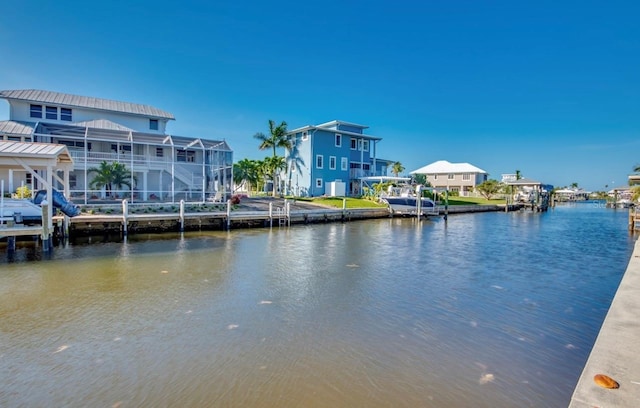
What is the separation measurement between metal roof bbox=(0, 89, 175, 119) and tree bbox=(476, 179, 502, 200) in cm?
5124

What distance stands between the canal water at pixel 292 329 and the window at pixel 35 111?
22.1 metres

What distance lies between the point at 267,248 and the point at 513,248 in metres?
13.6

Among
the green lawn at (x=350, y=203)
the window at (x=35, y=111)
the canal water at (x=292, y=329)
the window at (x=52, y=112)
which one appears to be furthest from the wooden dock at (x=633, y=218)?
the window at (x=35, y=111)

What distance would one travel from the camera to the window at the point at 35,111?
29.8m

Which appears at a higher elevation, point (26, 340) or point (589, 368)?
point (589, 368)

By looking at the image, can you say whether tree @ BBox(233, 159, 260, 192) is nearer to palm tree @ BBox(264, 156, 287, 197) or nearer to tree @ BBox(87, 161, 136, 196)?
palm tree @ BBox(264, 156, 287, 197)

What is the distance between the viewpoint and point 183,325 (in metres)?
7.61

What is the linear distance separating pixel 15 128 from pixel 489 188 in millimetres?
63093

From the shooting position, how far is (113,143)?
29.5 m

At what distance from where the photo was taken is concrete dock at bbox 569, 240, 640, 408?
3.19 metres

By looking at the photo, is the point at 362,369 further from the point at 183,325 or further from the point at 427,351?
the point at 183,325

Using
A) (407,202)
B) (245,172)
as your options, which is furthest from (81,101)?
(407,202)

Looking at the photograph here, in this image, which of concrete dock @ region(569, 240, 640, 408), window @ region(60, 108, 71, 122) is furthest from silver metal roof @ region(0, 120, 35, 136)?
concrete dock @ region(569, 240, 640, 408)

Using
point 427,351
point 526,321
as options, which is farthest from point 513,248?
point 427,351
